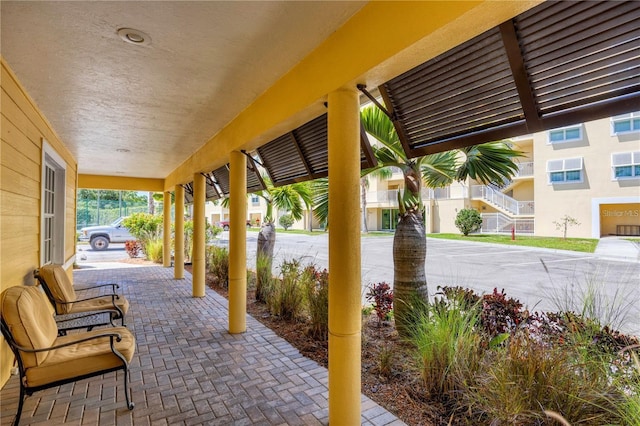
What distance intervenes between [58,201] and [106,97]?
3.26 meters

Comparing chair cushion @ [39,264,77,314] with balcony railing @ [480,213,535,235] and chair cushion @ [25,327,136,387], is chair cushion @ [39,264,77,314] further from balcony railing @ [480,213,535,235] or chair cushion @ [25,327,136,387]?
balcony railing @ [480,213,535,235]

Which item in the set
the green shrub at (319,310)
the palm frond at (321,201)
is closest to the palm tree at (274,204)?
the palm frond at (321,201)

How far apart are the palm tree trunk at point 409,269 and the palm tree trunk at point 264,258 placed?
2.99 meters

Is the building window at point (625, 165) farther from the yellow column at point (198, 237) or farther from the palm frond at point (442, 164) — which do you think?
the yellow column at point (198, 237)

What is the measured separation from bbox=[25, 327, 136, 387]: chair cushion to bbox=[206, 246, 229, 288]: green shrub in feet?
15.5

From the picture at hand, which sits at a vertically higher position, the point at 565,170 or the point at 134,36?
the point at 565,170

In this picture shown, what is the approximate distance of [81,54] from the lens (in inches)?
98.6

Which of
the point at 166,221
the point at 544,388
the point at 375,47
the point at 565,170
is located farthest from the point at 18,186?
the point at 565,170

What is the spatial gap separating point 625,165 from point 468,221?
712 centimetres

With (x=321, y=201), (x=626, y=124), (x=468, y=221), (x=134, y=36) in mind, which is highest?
(x=626, y=124)

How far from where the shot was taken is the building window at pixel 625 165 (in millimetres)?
13812

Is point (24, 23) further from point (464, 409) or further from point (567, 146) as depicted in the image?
point (567, 146)

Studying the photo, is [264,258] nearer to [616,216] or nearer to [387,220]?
[616,216]

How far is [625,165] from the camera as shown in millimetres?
14211
